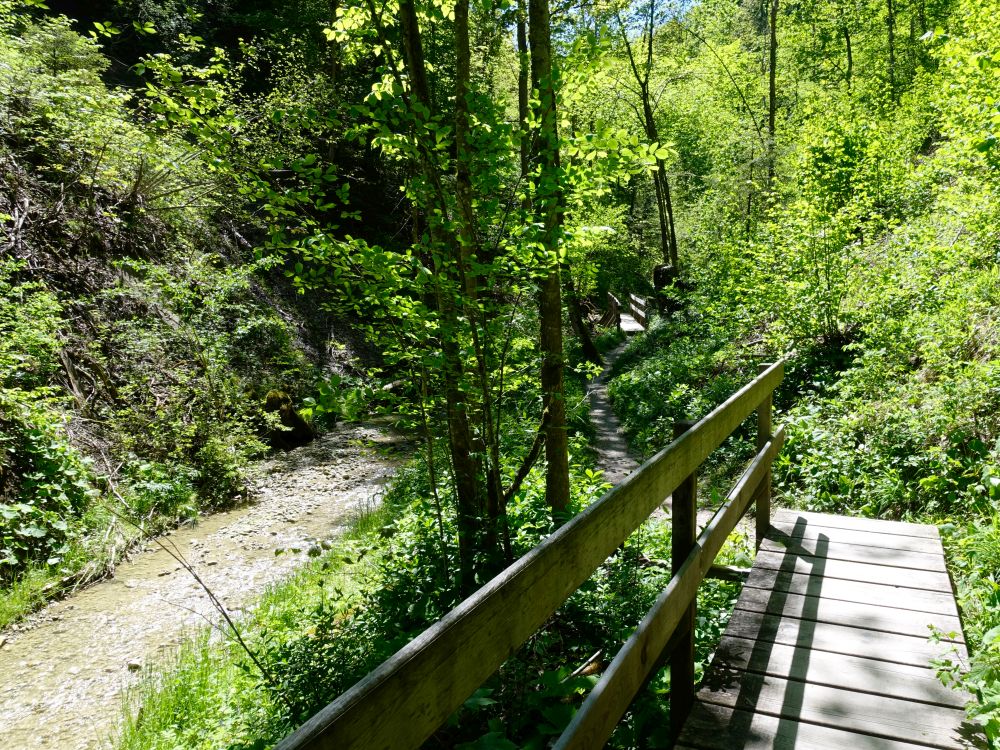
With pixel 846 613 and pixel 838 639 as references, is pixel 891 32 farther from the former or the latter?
pixel 838 639

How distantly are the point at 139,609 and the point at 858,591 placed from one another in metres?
7.43

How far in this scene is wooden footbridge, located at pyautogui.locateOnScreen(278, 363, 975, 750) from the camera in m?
1.19

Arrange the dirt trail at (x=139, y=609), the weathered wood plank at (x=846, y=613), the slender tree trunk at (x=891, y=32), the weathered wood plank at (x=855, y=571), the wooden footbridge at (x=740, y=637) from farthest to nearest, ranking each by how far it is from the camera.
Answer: the slender tree trunk at (x=891, y=32) → the dirt trail at (x=139, y=609) → the weathered wood plank at (x=855, y=571) → the weathered wood plank at (x=846, y=613) → the wooden footbridge at (x=740, y=637)

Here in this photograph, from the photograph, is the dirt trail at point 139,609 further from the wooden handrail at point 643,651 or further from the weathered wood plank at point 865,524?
the weathered wood plank at point 865,524

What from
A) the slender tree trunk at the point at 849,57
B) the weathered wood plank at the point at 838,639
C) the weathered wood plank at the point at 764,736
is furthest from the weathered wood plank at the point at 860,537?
the slender tree trunk at the point at 849,57

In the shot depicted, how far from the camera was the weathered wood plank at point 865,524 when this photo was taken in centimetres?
467

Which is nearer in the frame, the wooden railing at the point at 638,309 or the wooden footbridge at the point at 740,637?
the wooden footbridge at the point at 740,637

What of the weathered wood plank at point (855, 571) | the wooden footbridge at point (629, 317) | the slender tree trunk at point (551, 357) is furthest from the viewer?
the wooden footbridge at point (629, 317)

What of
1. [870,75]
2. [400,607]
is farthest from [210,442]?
[870,75]

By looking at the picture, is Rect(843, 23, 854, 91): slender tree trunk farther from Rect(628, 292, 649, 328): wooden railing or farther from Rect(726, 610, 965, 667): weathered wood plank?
Rect(726, 610, 965, 667): weathered wood plank

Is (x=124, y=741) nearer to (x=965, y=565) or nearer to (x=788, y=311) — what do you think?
(x=965, y=565)

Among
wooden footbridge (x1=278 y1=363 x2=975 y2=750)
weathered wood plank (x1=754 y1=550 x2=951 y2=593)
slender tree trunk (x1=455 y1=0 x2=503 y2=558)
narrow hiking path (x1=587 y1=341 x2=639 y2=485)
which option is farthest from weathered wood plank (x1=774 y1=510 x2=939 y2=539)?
narrow hiking path (x1=587 y1=341 x2=639 y2=485)

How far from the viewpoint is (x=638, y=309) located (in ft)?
96.6

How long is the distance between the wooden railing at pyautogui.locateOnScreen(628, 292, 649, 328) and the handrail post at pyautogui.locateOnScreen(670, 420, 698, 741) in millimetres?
24344
